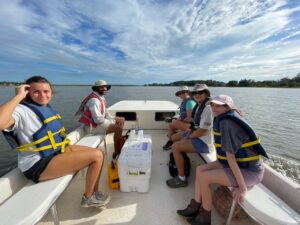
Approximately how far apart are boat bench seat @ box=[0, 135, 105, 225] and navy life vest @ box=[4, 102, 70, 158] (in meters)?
0.29

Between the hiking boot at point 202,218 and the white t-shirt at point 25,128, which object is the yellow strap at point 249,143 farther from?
the white t-shirt at point 25,128

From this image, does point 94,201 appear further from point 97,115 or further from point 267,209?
point 267,209

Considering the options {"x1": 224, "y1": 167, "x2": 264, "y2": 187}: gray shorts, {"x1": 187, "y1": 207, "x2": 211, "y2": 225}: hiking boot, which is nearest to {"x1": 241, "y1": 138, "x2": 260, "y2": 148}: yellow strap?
{"x1": 224, "y1": 167, "x2": 264, "y2": 187}: gray shorts

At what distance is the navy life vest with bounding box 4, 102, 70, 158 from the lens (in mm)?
1569

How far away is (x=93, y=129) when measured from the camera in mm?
3213

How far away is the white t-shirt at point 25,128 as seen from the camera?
149cm

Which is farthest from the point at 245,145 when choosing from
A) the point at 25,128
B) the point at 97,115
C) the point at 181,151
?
the point at 97,115

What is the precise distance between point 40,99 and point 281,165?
576 cm

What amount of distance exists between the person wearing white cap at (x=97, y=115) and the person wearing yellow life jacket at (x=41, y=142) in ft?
3.45

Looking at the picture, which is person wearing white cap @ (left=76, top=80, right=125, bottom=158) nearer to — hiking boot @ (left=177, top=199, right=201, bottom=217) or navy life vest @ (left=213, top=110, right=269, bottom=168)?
hiking boot @ (left=177, top=199, right=201, bottom=217)

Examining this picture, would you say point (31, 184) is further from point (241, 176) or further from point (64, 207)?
point (241, 176)

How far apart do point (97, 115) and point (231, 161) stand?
2152mm

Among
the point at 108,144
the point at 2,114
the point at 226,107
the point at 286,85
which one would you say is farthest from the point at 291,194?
the point at 286,85

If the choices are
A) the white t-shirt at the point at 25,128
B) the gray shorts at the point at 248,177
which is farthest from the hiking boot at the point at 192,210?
the white t-shirt at the point at 25,128
